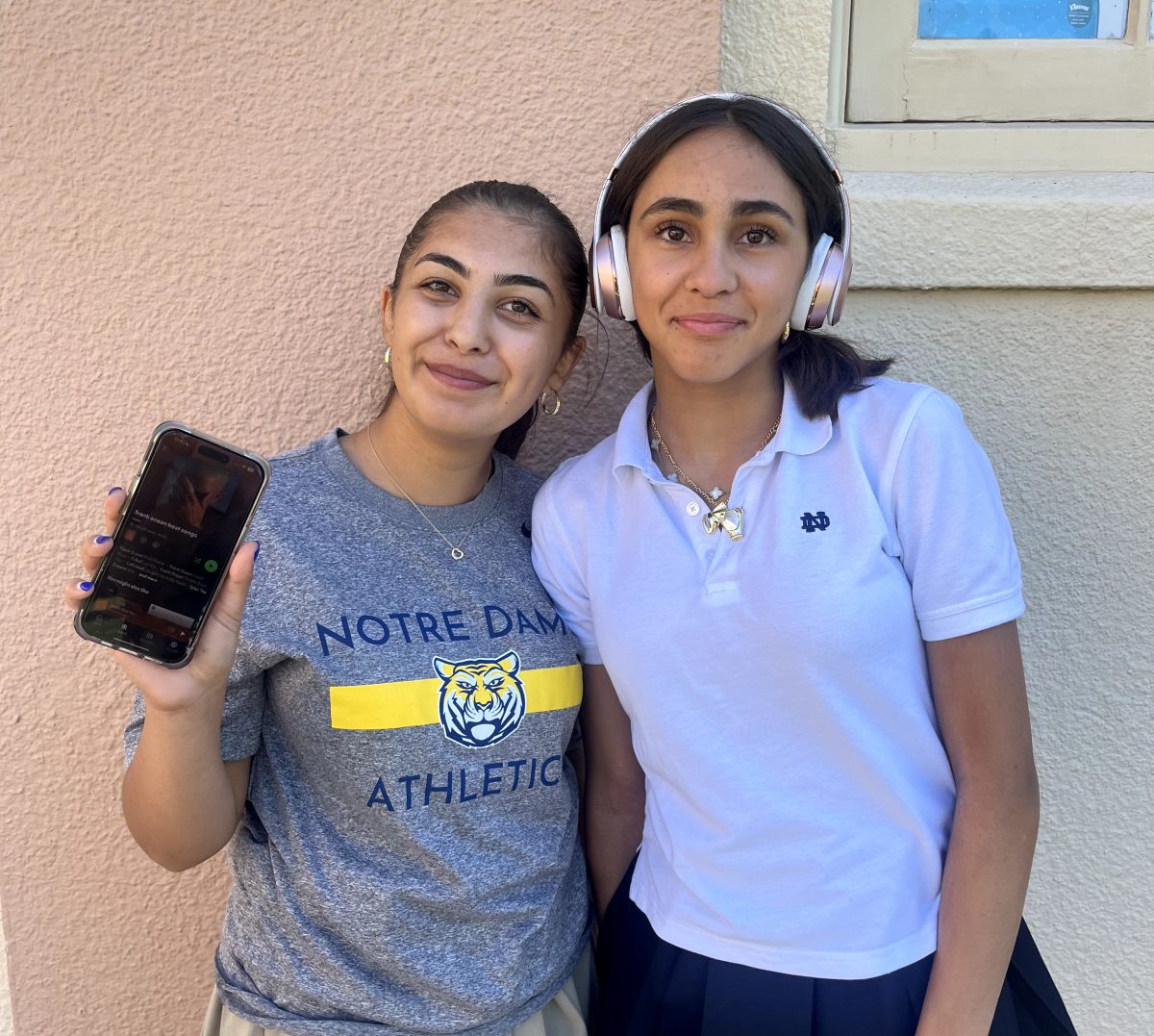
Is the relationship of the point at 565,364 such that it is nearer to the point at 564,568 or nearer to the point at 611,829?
the point at 564,568

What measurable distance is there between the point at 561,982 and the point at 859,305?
1.43m

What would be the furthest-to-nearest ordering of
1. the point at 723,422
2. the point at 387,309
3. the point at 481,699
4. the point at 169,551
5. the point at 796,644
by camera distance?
the point at 387,309 < the point at 723,422 < the point at 481,699 < the point at 796,644 < the point at 169,551

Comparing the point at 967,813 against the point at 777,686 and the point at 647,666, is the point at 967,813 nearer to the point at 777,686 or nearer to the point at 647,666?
the point at 777,686

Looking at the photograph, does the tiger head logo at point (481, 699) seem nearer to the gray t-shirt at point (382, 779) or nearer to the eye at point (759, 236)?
the gray t-shirt at point (382, 779)

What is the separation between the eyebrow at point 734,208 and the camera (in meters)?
1.56

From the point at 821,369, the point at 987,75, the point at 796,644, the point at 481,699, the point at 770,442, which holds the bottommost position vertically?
the point at 481,699

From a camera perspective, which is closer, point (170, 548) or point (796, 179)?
point (170, 548)

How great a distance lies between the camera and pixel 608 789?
1833 mm

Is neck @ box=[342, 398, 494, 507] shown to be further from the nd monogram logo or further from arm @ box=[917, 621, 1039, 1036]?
arm @ box=[917, 621, 1039, 1036]

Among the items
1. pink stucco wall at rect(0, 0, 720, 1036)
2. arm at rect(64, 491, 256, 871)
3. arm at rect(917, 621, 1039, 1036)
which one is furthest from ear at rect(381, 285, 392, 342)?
arm at rect(917, 621, 1039, 1036)

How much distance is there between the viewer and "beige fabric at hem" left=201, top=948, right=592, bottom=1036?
1604 mm

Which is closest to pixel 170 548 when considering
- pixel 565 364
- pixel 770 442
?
pixel 565 364

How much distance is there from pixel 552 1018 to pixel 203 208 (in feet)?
5.47

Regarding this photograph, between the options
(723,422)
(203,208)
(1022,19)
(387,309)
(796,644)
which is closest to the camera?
(796,644)
